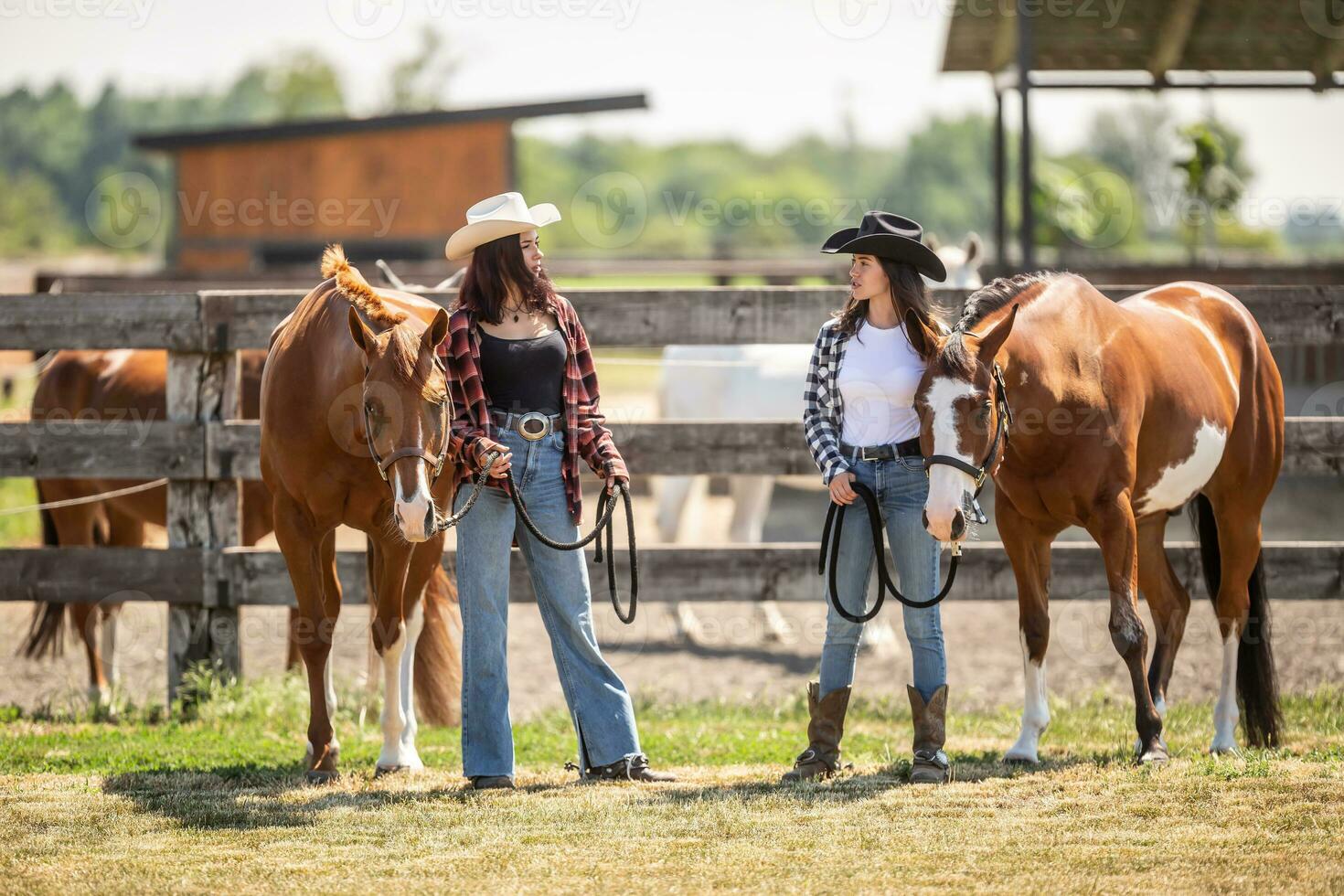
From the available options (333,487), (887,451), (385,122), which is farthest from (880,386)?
(385,122)

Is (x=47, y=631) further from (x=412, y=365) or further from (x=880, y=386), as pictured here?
(x=880, y=386)

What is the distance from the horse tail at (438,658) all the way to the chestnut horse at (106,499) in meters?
1.01

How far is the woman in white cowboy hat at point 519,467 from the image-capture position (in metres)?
4.21

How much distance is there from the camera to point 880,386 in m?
4.22

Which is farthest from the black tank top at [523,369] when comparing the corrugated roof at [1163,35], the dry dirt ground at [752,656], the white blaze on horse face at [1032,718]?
the corrugated roof at [1163,35]

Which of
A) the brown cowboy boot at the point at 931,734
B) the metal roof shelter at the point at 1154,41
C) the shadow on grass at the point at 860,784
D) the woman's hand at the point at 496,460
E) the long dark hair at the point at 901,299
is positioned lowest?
the shadow on grass at the point at 860,784

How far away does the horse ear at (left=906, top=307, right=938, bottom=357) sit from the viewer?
4043 mm

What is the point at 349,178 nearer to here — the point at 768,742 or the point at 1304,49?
the point at 1304,49

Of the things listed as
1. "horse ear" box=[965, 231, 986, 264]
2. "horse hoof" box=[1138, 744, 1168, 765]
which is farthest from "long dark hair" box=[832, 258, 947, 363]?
"horse ear" box=[965, 231, 986, 264]

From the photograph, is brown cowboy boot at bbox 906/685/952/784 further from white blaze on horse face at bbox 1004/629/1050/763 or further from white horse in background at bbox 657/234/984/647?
white horse in background at bbox 657/234/984/647

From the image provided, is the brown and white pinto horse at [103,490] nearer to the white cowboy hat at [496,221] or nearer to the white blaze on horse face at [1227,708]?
the white cowboy hat at [496,221]

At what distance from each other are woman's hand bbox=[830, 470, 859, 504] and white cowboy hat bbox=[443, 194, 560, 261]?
124 centimetres

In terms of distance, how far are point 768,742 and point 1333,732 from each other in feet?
7.39

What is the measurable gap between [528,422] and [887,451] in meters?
1.18
